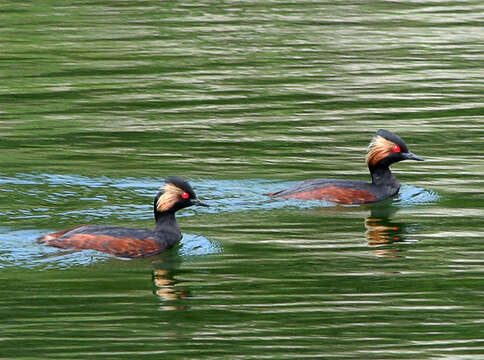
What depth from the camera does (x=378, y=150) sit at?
728 inches

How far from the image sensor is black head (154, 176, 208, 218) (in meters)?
15.2

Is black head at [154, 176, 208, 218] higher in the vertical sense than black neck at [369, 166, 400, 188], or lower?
higher

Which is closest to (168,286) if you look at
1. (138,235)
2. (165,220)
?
(138,235)

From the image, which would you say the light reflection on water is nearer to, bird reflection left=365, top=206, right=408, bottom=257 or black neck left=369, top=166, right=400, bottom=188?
bird reflection left=365, top=206, right=408, bottom=257

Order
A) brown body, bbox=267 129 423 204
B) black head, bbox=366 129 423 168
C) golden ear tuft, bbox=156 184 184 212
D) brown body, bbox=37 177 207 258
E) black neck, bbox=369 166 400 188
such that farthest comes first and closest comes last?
black head, bbox=366 129 423 168 → black neck, bbox=369 166 400 188 → brown body, bbox=267 129 423 204 → golden ear tuft, bbox=156 184 184 212 → brown body, bbox=37 177 207 258

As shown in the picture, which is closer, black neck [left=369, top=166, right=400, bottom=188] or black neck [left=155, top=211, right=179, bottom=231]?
black neck [left=155, top=211, right=179, bottom=231]

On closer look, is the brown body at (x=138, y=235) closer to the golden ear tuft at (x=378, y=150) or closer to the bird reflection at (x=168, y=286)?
the bird reflection at (x=168, y=286)

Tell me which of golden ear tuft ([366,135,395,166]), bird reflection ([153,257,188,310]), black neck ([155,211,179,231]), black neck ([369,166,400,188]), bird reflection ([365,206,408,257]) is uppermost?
golden ear tuft ([366,135,395,166])

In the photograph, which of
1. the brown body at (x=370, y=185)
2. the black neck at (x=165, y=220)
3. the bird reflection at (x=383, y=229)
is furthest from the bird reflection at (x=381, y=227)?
the black neck at (x=165, y=220)

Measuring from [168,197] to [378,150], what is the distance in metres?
4.31

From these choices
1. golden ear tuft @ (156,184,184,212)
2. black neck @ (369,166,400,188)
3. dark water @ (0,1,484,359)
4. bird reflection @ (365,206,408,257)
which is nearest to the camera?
dark water @ (0,1,484,359)

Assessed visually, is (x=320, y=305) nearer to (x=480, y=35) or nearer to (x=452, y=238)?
(x=452, y=238)

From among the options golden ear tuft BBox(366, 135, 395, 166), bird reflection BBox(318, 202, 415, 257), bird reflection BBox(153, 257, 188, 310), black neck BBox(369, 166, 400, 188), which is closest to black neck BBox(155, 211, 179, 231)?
bird reflection BBox(153, 257, 188, 310)

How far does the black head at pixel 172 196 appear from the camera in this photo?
597 inches
